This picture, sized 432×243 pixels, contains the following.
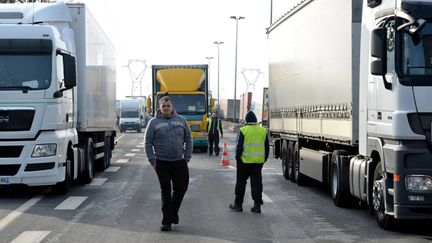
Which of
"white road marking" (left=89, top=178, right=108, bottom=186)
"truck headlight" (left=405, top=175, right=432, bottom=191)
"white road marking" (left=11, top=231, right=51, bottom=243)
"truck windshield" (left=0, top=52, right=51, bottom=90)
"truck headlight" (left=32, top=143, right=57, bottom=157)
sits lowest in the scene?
"white road marking" (left=89, top=178, right=108, bottom=186)

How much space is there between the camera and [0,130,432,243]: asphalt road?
9.51 metres

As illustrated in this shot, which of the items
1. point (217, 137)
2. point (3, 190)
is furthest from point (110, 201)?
point (217, 137)

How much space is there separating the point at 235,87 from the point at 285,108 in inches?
2041

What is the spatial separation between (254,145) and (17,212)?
404 centimetres

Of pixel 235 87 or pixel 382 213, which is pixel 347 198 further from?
pixel 235 87

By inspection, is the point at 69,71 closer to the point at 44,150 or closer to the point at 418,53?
the point at 44,150

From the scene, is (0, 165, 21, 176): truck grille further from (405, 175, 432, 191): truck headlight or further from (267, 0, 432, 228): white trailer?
(405, 175, 432, 191): truck headlight

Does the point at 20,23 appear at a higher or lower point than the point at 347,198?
higher

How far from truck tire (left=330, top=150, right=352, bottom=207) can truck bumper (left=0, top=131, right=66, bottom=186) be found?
5149mm

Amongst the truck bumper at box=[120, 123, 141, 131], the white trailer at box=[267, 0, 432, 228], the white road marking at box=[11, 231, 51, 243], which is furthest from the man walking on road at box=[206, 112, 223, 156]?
the truck bumper at box=[120, 123, 141, 131]

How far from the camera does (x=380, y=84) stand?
984cm

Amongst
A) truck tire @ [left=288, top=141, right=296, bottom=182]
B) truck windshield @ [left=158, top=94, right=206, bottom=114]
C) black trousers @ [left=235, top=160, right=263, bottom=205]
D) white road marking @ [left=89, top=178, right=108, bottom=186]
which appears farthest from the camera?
truck windshield @ [left=158, top=94, right=206, bottom=114]

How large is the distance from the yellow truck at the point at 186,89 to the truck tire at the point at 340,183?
18.3 m

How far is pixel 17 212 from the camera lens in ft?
38.7
